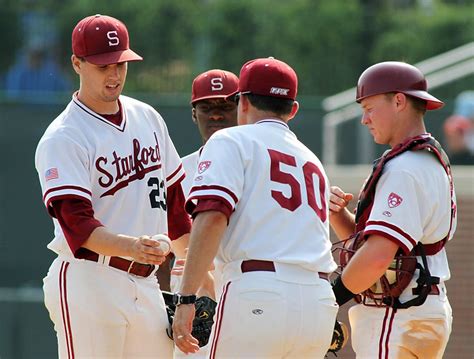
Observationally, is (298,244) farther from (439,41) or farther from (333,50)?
(439,41)

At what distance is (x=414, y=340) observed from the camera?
4.86m

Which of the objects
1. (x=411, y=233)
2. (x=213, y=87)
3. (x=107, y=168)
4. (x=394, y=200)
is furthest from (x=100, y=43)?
(x=411, y=233)

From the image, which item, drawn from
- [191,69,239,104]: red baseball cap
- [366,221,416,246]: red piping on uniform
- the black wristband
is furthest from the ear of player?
[191,69,239,104]: red baseball cap

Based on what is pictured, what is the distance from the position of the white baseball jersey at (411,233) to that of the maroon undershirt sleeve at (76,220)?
1.22 m

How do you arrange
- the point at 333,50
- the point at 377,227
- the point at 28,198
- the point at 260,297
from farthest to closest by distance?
the point at 333,50, the point at 28,198, the point at 377,227, the point at 260,297

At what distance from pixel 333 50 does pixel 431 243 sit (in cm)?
928

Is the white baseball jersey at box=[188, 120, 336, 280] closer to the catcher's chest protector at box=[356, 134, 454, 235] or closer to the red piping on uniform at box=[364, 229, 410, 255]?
the red piping on uniform at box=[364, 229, 410, 255]

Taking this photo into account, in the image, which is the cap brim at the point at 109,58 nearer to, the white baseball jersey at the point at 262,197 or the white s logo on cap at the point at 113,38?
the white s logo on cap at the point at 113,38

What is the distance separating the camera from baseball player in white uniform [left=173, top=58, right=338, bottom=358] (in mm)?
4391

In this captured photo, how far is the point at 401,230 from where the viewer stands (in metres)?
4.72

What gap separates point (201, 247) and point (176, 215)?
108 cm

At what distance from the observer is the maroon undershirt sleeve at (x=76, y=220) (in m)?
4.66

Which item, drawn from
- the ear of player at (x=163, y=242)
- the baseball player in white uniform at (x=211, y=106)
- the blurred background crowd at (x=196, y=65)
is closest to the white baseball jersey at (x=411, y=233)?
the ear of player at (x=163, y=242)

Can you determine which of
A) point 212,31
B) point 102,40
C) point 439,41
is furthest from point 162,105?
point 102,40
